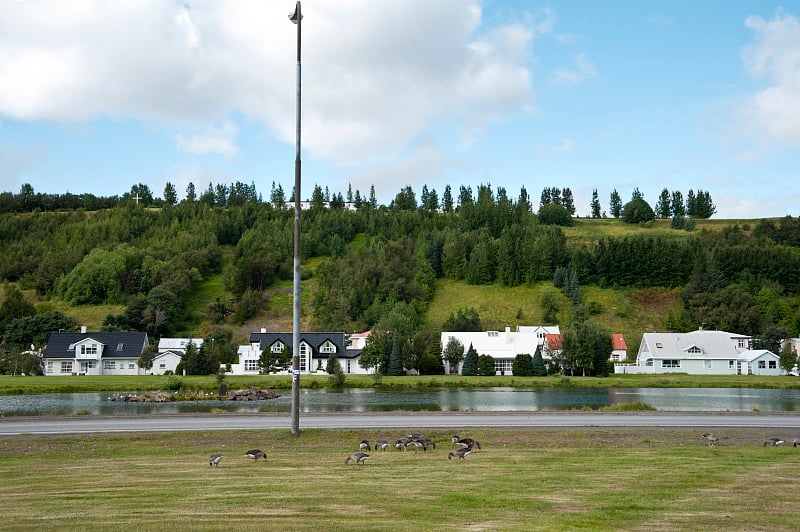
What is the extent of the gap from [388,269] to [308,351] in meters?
38.8

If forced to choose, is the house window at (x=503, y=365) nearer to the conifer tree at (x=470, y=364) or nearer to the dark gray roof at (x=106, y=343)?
the conifer tree at (x=470, y=364)

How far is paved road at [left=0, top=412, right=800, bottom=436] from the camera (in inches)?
1156

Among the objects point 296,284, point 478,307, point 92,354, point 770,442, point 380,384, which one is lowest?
point 380,384

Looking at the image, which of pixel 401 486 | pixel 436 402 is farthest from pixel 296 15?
pixel 436 402

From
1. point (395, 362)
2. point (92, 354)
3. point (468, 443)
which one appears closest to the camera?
point (468, 443)

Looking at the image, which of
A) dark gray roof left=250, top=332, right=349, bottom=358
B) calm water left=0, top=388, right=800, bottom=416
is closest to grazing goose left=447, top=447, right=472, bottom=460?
calm water left=0, top=388, right=800, bottom=416

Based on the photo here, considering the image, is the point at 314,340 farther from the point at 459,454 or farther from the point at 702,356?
the point at 459,454

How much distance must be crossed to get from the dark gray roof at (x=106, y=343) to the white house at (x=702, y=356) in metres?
65.0

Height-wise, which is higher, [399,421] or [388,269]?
[388,269]

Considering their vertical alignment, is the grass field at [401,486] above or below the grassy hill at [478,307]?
below

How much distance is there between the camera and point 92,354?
321ft

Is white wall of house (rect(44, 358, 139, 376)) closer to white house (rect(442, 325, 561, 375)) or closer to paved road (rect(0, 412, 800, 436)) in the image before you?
white house (rect(442, 325, 561, 375))

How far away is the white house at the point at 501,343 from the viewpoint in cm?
9233

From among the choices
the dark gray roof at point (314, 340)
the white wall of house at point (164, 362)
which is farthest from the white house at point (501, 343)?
the white wall of house at point (164, 362)
